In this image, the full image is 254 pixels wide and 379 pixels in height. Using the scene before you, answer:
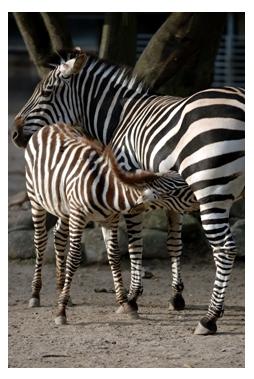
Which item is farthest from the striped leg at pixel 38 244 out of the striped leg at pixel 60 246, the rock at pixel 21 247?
the rock at pixel 21 247

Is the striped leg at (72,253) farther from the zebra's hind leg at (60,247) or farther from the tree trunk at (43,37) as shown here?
the tree trunk at (43,37)

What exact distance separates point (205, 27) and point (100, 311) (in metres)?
3.66

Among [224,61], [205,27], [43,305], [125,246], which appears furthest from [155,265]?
[224,61]

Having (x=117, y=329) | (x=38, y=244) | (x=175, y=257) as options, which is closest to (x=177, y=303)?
(x=175, y=257)

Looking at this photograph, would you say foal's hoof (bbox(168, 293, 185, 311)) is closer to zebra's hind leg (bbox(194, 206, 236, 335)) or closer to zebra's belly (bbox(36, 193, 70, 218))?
zebra's hind leg (bbox(194, 206, 236, 335))

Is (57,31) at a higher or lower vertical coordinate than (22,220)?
higher

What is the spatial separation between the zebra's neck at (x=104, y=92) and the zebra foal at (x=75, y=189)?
26cm

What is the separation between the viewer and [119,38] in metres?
10.8

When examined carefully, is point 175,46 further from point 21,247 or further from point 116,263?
point 116,263

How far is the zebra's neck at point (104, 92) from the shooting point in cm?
822

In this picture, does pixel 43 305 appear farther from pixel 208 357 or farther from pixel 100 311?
Answer: pixel 208 357

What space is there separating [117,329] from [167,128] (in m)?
1.72

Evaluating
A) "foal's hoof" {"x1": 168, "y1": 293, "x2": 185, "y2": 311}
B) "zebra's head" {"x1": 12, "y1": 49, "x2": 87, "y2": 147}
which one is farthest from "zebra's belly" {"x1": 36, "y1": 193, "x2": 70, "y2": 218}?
"foal's hoof" {"x1": 168, "y1": 293, "x2": 185, "y2": 311}

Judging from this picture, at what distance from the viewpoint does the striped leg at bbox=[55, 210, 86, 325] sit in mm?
7395
